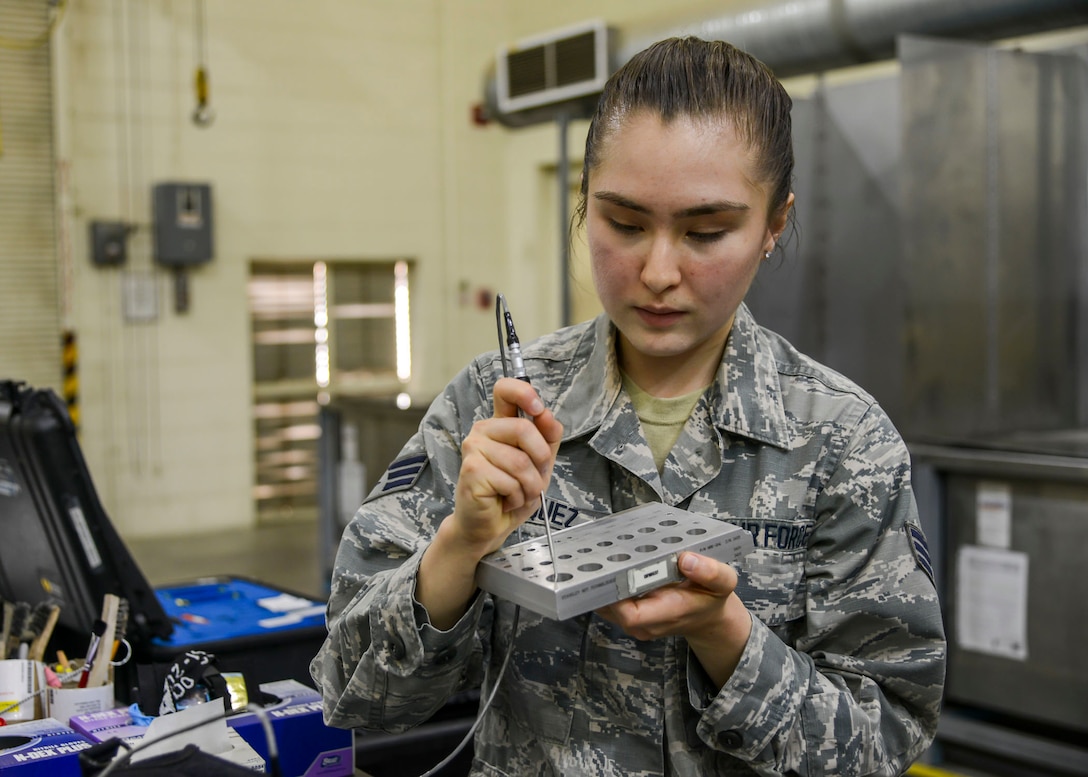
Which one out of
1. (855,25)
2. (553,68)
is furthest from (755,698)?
(553,68)

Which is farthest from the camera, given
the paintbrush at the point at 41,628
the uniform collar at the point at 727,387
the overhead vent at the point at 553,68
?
the overhead vent at the point at 553,68

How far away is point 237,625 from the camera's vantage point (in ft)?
5.19

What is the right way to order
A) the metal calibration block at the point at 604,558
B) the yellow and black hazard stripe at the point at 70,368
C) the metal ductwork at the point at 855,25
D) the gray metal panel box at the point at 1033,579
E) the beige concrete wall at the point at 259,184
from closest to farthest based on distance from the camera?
the metal calibration block at the point at 604,558 < the gray metal panel box at the point at 1033,579 < the metal ductwork at the point at 855,25 < the yellow and black hazard stripe at the point at 70,368 < the beige concrete wall at the point at 259,184

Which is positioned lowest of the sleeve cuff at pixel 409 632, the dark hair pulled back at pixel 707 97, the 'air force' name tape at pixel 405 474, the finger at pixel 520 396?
the sleeve cuff at pixel 409 632

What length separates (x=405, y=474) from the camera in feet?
3.77

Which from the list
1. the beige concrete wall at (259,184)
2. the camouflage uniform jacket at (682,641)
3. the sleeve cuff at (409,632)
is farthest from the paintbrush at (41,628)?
the beige concrete wall at (259,184)

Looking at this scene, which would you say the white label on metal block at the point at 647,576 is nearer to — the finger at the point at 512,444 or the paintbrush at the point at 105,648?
the finger at the point at 512,444

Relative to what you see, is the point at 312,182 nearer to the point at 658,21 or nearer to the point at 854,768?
the point at 658,21

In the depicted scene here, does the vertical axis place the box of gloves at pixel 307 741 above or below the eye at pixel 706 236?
below

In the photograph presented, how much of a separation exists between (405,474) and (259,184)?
18.4 feet

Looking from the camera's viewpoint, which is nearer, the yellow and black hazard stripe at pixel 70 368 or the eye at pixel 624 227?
the eye at pixel 624 227

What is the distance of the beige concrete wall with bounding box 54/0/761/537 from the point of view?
19.5ft

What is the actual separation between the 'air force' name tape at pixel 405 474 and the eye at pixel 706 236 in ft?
1.18

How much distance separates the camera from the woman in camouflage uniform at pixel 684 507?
101cm
